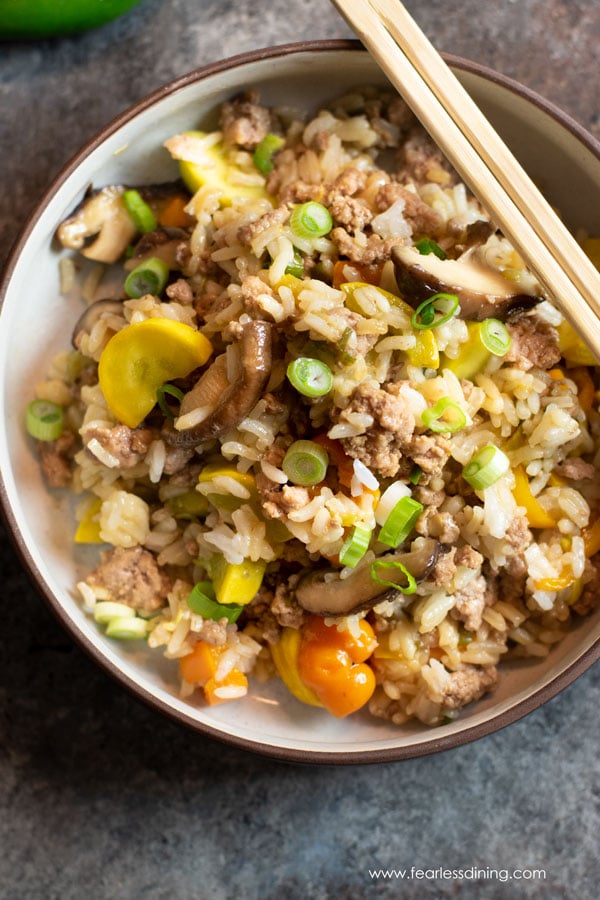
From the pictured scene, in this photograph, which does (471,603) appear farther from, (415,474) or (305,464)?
(305,464)

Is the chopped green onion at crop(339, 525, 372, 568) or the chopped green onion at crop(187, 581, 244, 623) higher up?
the chopped green onion at crop(339, 525, 372, 568)

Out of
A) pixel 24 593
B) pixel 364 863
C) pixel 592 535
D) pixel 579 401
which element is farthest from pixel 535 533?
pixel 24 593

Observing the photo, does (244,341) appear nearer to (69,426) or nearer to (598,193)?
(69,426)

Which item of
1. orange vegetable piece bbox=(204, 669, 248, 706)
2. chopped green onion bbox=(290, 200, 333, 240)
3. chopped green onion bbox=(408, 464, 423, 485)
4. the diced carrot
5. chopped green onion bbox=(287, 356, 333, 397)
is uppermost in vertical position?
the diced carrot

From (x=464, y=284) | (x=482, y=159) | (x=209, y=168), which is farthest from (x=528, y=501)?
(x=209, y=168)

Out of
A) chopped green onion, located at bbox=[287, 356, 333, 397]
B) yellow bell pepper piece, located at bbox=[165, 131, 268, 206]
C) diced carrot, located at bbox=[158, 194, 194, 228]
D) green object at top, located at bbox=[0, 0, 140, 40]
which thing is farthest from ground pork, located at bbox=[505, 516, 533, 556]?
green object at top, located at bbox=[0, 0, 140, 40]

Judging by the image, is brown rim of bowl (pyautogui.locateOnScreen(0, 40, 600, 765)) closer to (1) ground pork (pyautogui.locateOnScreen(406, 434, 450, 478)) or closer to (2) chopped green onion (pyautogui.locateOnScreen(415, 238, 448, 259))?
(2) chopped green onion (pyautogui.locateOnScreen(415, 238, 448, 259))
